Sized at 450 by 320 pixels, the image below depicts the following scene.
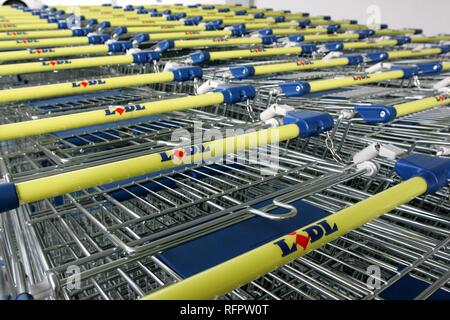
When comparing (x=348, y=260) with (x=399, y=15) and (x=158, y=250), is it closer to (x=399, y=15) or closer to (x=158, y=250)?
(x=158, y=250)

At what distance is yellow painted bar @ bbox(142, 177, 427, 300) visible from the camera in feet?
2.31

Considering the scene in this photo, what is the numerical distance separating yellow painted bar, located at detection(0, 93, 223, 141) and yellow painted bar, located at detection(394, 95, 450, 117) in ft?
2.22

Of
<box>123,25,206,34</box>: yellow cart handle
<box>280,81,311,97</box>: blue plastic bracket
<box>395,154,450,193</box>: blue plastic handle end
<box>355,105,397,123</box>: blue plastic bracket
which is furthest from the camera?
<box>123,25,206,34</box>: yellow cart handle

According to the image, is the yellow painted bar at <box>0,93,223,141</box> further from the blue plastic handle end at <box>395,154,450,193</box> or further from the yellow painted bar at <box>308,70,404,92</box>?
the blue plastic handle end at <box>395,154,450,193</box>

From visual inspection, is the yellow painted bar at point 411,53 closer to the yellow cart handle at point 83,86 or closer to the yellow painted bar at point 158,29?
the yellow cart handle at point 83,86

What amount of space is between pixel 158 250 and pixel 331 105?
153cm

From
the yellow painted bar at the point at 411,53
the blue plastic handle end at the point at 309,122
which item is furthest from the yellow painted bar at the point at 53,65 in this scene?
the yellow painted bar at the point at 411,53

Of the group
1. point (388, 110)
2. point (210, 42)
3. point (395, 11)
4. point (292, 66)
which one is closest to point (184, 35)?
point (210, 42)

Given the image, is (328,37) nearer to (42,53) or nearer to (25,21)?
(42,53)

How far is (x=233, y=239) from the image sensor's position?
1247mm

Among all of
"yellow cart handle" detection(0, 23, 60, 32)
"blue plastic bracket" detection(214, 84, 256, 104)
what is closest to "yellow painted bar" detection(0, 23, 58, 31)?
"yellow cart handle" detection(0, 23, 60, 32)

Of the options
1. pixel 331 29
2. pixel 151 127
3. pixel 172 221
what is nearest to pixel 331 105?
pixel 151 127
